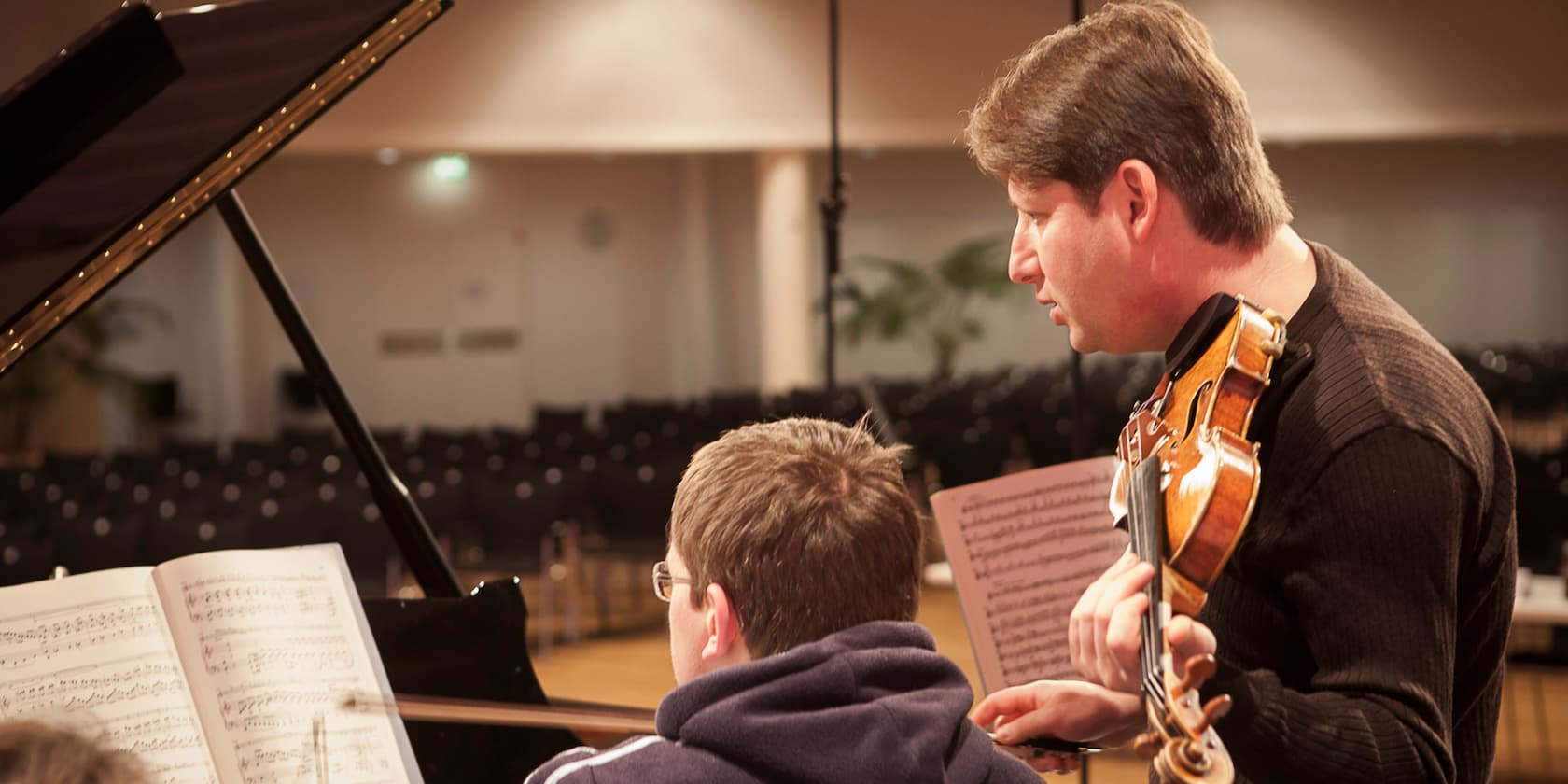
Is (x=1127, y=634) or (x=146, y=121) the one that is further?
(x=146, y=121)

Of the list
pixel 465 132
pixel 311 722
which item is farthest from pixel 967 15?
pixel 311 722

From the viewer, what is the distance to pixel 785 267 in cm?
1234

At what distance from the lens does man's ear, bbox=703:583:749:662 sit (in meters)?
1.33

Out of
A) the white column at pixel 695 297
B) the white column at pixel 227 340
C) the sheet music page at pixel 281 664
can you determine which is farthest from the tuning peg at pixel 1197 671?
the white column at pixel 695 297

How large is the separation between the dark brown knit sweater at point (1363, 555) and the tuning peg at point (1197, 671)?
0.56ft

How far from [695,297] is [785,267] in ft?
13.9

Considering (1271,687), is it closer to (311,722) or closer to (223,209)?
(311,722)

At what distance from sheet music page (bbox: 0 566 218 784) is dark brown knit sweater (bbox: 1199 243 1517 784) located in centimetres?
114

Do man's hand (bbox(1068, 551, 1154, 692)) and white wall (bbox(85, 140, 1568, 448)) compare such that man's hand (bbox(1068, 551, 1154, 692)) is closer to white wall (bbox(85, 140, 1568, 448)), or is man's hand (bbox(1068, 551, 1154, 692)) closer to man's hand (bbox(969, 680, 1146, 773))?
man's hand (bbox(969, 680, 1146, 773))

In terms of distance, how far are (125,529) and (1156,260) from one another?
539 centimetres

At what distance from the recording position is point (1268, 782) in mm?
1319

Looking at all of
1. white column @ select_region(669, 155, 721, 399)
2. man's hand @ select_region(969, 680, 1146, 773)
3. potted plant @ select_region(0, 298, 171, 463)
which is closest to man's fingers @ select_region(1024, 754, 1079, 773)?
man's hand @ select_region(969, 680, 1146, 773)

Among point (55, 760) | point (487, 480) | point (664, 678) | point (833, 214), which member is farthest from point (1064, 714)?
point (487, 480)

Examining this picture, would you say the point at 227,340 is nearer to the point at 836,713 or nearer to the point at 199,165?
the point at 199,165
